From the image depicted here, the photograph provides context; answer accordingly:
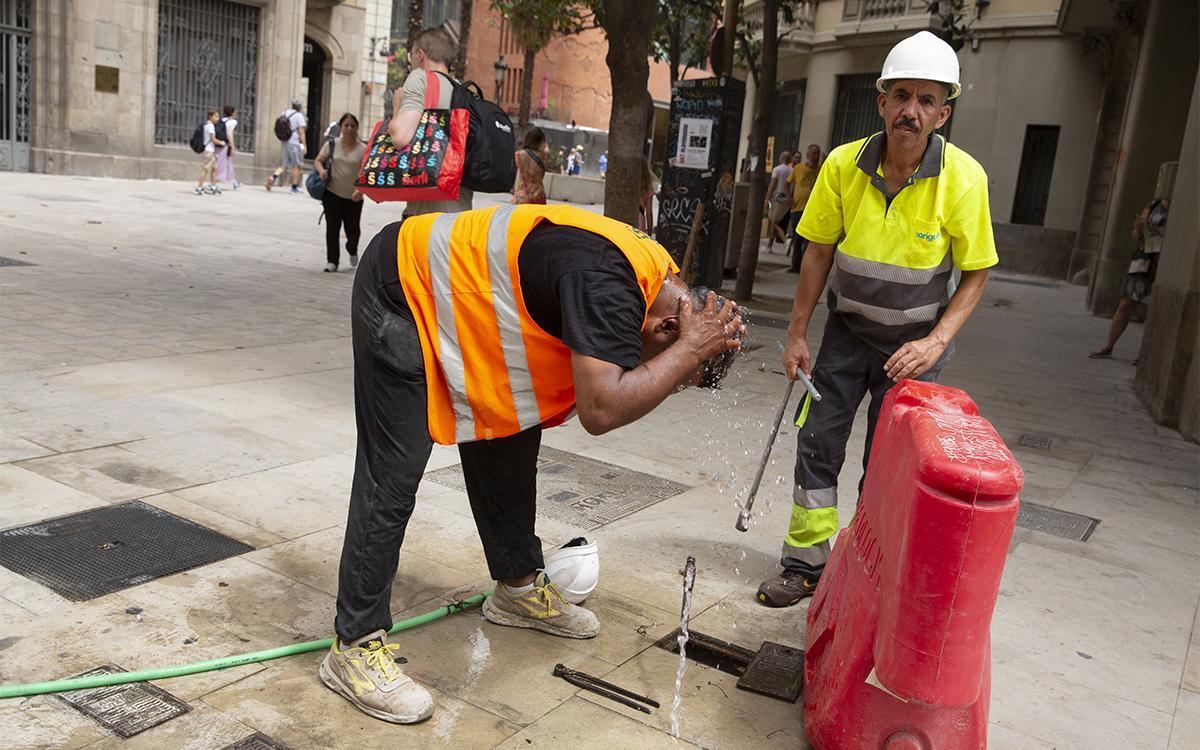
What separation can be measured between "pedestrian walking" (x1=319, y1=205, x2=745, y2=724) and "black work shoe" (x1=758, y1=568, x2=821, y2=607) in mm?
1316

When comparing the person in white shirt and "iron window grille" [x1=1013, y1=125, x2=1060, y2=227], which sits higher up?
"iron window grille" [x1=1013, y1=125, x2=1060, y2=227]

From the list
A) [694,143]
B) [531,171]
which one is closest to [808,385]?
[531,171]

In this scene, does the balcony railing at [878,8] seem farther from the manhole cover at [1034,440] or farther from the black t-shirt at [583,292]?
the black t-shirt at [583,292]

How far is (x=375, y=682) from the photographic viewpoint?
2.87m

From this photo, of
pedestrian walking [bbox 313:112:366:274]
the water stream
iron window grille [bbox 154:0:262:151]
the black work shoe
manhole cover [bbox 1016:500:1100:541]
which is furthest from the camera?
iron window grille [bbox 154:0:262:151]

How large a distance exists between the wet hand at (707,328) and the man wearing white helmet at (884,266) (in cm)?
110

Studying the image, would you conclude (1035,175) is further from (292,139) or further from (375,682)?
(375,682)

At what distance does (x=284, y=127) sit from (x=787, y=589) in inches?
832

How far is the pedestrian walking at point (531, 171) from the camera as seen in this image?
1033 cm

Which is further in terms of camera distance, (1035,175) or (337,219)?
(1035,175)

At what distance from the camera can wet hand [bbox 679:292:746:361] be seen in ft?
8.76

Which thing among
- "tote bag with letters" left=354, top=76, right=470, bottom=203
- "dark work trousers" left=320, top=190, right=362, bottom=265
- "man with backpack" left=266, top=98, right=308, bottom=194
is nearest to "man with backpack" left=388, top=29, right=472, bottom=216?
"tote bag with letters" left=354, top=76, right=470, bottom=203

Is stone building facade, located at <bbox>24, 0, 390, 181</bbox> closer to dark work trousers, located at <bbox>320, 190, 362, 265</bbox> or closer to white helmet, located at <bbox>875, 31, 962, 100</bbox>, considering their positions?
dark work trousers, located at <bbox>320, 190, 362, 265</bbox>

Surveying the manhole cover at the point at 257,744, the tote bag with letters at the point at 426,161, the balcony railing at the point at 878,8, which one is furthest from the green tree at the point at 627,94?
the balcony railing at the point at 878,8
